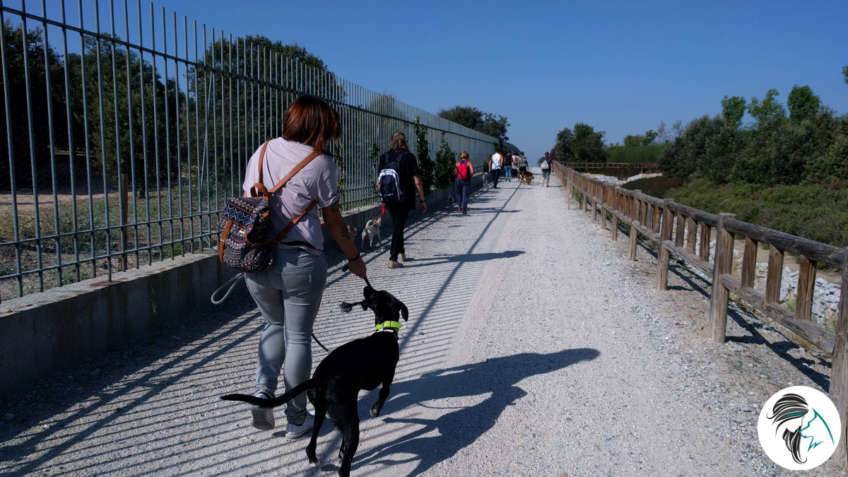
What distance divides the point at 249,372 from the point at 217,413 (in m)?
0.80

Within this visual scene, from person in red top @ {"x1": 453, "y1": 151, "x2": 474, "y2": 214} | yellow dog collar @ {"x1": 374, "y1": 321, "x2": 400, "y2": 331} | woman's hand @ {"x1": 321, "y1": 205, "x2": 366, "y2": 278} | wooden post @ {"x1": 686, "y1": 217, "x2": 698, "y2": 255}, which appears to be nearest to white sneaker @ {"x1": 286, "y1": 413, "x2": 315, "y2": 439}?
yellow dog collar @ {"x1": 374, "y1": 321, "x2": 400, "y2": 331}

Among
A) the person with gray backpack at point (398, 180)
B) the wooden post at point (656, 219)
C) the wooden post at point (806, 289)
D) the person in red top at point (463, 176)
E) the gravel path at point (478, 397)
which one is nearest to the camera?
the gravel path at point (478, 397)

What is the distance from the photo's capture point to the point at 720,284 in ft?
20.0

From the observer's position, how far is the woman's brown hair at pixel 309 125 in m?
3.56

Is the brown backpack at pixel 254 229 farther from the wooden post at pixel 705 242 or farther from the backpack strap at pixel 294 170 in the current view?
the wooden post at pixel 705 242

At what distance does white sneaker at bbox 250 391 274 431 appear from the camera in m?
3.78

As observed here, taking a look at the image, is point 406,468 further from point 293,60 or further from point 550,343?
point 293,60

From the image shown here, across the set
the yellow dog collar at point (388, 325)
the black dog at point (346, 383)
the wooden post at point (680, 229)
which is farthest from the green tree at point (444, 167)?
the black dog at point (346, 383)

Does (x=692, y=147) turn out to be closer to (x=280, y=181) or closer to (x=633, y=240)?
(x=633, y=240)

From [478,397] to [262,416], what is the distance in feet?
4.93

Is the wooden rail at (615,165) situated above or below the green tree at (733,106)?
below

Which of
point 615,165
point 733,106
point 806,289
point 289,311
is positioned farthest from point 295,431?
point 733,106

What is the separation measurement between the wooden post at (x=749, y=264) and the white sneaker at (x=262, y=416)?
404 cm

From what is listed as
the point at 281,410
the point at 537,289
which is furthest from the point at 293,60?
the point at 281,410
